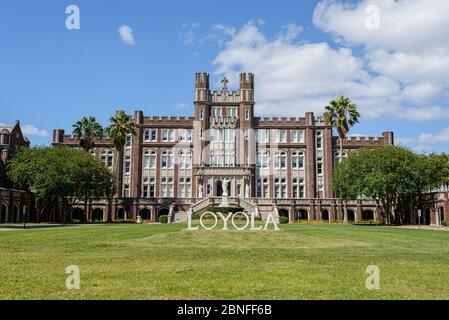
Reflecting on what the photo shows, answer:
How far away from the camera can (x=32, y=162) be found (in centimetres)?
5759

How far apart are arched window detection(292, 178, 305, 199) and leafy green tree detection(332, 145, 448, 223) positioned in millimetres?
15861

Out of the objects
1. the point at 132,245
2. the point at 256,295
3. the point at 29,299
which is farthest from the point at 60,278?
the point at 132,245

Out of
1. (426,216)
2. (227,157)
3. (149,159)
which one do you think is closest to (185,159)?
(149,159)

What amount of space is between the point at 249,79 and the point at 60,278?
218 ft

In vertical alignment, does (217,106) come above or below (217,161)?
above

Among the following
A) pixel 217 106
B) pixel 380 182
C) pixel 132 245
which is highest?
pixel 217 106

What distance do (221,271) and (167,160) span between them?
210 feet

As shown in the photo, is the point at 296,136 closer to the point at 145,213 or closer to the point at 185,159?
the point at 185,159

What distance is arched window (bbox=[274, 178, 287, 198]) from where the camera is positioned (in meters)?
74.4

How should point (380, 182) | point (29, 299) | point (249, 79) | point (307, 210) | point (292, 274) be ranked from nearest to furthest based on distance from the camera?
point (29, 299), point (292, 274), point (380, 182), point (307, 210), point (249, 79)

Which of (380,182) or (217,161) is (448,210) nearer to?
(380,182)

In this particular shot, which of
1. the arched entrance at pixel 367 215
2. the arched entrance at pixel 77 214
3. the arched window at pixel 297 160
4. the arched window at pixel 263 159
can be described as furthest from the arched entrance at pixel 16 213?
the arched entrance at pixel 367 215

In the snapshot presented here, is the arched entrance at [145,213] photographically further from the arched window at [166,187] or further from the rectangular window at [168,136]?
the rectangular window at [168,136]

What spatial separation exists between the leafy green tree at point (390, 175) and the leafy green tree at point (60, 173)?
30583 mm
